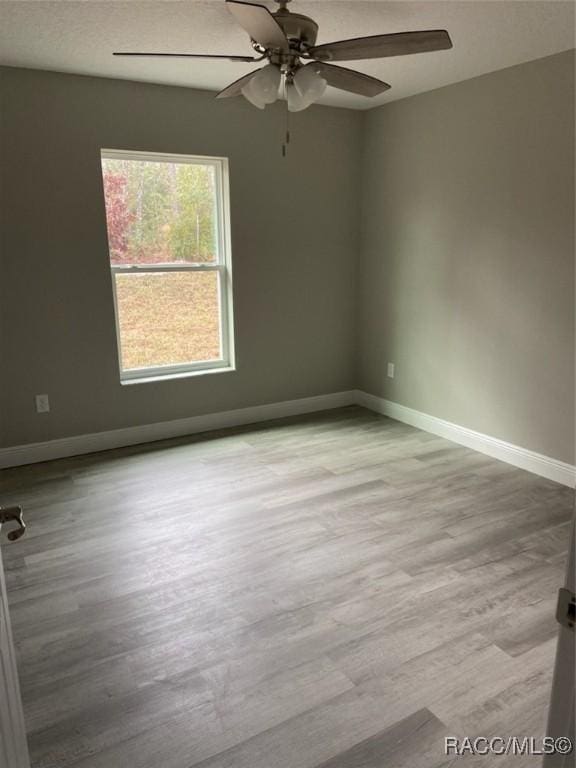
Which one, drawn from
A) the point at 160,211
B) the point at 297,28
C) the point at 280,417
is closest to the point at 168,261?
the point at 160,211

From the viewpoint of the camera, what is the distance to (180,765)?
155cm

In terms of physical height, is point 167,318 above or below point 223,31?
below

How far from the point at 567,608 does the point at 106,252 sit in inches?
140

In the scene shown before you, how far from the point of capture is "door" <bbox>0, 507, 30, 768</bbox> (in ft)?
3.25

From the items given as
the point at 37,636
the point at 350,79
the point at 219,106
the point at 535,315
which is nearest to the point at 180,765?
the point at 37,636

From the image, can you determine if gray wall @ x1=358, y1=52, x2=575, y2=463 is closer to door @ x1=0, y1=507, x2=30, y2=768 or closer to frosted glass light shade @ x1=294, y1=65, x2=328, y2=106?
frosted glass light shade @ x1=294, y1=65, x2=328, y2=106

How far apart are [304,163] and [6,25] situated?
2.27m

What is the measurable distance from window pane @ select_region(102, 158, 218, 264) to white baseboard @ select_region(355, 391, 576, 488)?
190 centimetres

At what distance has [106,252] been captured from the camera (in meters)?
3.69

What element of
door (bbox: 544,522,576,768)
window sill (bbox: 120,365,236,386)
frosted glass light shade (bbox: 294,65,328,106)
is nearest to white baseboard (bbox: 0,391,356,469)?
window sill (bbox: 120,365,236,386)

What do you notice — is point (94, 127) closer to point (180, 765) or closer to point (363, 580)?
point (363, 580)

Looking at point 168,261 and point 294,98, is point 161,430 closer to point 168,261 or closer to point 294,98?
point 168,261

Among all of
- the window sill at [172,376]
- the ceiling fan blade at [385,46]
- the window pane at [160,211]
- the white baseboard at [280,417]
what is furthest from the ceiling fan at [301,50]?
the white baseboard at [280,417]

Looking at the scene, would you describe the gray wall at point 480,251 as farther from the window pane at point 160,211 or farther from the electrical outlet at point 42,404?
the electrical outlet at point 42,404
